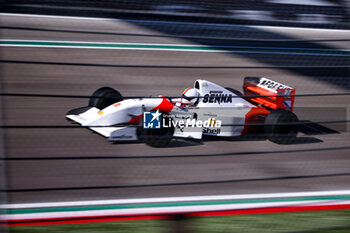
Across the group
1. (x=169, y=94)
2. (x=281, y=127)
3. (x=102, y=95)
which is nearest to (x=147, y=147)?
(x=102, y=95)

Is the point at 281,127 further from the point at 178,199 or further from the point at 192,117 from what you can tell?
the point at 178,199

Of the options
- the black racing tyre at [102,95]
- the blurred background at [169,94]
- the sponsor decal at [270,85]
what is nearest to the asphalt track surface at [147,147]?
the blurred background at [169,94]

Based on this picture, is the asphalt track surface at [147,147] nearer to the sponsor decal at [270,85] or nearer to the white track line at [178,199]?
the white track line at [178,199]

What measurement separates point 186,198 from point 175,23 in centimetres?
137

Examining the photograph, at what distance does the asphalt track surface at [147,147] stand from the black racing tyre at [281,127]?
0.08m

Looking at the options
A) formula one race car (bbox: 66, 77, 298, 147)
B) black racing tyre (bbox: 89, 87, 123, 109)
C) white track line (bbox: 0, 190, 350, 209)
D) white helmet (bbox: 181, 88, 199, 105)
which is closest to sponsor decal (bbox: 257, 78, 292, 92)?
formula one race car (bbox: 66, 77, 298, 147)

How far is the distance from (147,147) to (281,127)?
3.96 feet

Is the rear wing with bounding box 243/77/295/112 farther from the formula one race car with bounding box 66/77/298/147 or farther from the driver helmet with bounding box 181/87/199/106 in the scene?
the driver helmet with bounding box 181/87/199/106

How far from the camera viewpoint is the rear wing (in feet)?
13.5

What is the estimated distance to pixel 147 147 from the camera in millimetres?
3629

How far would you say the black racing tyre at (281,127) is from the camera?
11.2 ft

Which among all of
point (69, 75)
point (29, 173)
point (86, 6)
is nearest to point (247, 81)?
point (69, 75)

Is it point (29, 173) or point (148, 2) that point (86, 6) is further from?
point (29, 173)

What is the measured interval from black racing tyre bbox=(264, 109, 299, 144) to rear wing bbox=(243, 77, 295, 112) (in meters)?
0.30
